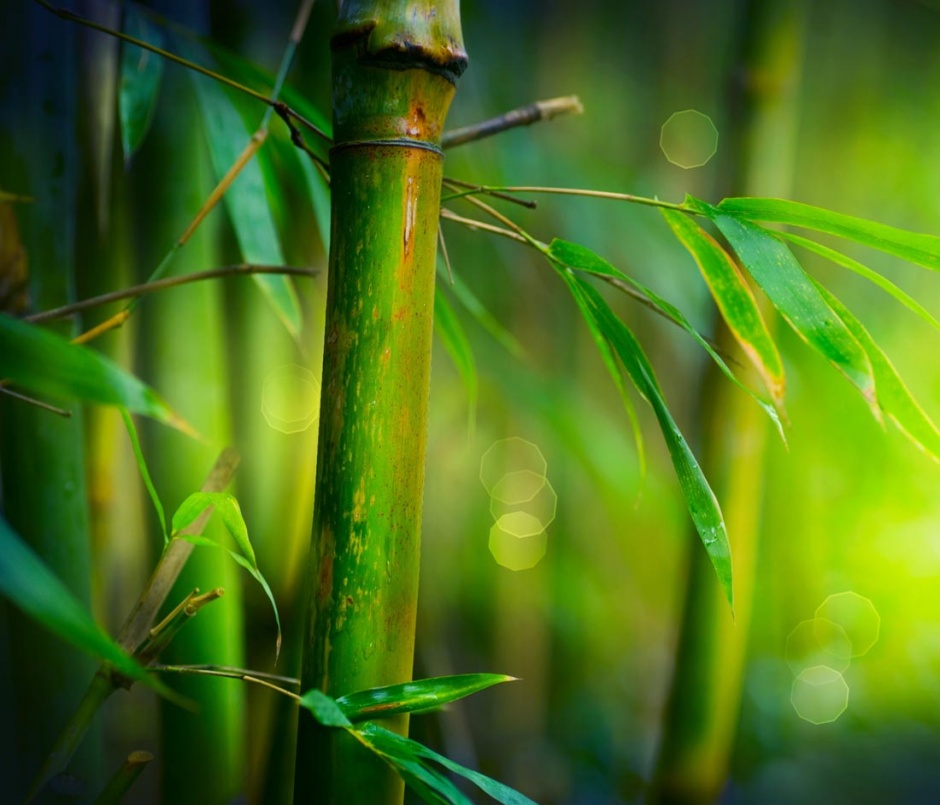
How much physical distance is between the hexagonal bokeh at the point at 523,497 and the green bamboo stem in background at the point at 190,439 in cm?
44

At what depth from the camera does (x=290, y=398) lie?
3.10 feet

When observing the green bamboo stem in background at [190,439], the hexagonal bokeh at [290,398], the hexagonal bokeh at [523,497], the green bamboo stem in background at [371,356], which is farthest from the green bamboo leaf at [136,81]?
the hexagonal bokeh at [523,497]

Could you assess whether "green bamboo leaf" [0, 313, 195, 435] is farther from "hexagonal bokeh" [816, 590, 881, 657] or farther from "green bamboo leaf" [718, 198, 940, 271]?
"hexagonal bokeh" [816, 590, 881, 657]

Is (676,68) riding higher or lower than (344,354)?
higher

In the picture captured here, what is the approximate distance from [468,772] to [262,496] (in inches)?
25.2

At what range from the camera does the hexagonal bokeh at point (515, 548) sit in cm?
111

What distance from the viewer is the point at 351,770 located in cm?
33

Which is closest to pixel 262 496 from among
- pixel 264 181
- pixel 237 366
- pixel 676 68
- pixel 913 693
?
pixel 237 366

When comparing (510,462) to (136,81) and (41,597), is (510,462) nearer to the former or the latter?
(136,81)

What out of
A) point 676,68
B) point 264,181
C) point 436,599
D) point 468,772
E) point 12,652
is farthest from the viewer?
point 676,68

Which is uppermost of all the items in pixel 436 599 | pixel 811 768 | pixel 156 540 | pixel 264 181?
pixel 264 181

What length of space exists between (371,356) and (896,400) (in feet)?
0.77

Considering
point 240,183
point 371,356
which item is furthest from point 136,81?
point 371,356

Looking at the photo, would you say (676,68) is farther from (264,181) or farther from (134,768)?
(134,768)
